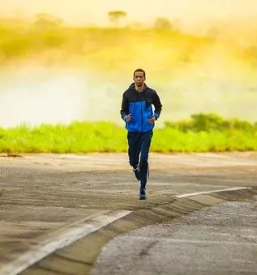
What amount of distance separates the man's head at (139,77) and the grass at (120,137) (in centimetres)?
1593

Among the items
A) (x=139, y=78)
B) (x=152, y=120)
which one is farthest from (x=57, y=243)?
(x=139, y=78)

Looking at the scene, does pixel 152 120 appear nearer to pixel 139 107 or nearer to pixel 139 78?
pixel 139 107

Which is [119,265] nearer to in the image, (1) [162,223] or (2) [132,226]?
(2) [132,226]

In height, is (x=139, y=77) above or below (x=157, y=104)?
above

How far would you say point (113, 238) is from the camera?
35.2ft

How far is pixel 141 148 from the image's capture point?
15039 millimetres

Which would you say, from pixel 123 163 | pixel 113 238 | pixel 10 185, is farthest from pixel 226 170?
pixel 113 238

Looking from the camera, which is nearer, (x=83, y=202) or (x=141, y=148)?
(x=83, y=202)

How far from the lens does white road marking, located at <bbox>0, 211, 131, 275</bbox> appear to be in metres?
8.19

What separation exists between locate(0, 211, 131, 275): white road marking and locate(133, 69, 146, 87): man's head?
9.27ft

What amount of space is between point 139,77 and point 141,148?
3.47 feet

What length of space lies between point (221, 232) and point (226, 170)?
15.9 metres

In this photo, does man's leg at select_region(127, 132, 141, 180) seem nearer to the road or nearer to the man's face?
the road

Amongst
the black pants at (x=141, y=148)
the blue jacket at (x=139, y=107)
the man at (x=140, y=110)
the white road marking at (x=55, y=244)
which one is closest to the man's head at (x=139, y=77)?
the man at (x=140, y=110)
